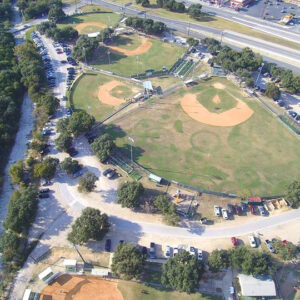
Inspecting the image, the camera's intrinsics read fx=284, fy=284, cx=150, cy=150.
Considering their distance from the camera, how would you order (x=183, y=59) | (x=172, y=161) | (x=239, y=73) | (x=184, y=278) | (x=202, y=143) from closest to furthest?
(x=184, y=278) < (x=172, y=161) < (x=202, y=143) < (x=239, y=73) < (x=183, y=59)

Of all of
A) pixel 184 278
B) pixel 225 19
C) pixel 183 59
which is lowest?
pixel 184 278

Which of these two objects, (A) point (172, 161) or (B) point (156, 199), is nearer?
(B) point (156, 199)

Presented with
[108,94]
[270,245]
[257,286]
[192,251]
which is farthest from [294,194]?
[108,94]

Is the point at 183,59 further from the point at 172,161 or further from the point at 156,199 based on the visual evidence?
the point at 156,199

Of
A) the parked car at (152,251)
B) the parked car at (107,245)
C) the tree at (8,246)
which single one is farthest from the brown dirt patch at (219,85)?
the tree at (8,246)

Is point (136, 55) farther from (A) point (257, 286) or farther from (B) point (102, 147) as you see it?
(A) point (257, 286)

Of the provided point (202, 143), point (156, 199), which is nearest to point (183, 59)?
point (202, 143)
